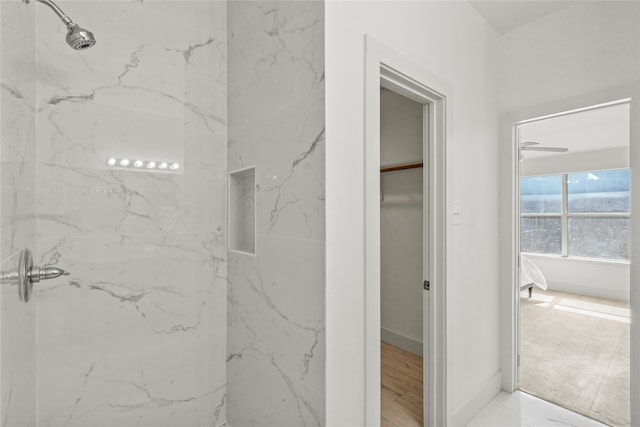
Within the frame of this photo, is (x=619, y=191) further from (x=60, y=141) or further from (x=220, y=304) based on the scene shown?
(x=60, y=141)

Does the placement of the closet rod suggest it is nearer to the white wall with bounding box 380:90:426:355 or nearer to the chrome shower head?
the white wall with bounding box 380:90:426:355

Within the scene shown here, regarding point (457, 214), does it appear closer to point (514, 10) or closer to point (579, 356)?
point (514, 10)

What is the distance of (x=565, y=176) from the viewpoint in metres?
5.40

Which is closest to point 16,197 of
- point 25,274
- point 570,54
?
point 25,274

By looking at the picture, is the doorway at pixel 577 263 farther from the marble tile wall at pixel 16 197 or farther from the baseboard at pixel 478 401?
the marble tile wall at pixel 16 197

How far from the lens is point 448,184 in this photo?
71.0 inches

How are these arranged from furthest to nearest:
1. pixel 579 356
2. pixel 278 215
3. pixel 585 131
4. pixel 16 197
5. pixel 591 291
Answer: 1. pixel 591 291
2. pixel 585 131
3. pixel 579 356
4. pixel 278 215
5. pixel 16 197

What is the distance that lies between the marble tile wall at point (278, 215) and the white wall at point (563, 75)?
6.01 ft

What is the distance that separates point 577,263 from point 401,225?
4.17 meters

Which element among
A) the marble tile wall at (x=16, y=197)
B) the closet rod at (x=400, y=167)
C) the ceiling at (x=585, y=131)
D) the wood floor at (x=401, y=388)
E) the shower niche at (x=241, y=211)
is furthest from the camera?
the ceiling at (x=585, y=131)

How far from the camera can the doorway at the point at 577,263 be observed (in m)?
2.45

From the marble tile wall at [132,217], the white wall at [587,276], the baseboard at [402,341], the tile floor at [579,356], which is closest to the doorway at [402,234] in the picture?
the baseboard at [402,341]

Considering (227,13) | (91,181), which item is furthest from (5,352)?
(227,13)

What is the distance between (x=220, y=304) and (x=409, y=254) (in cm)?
186
